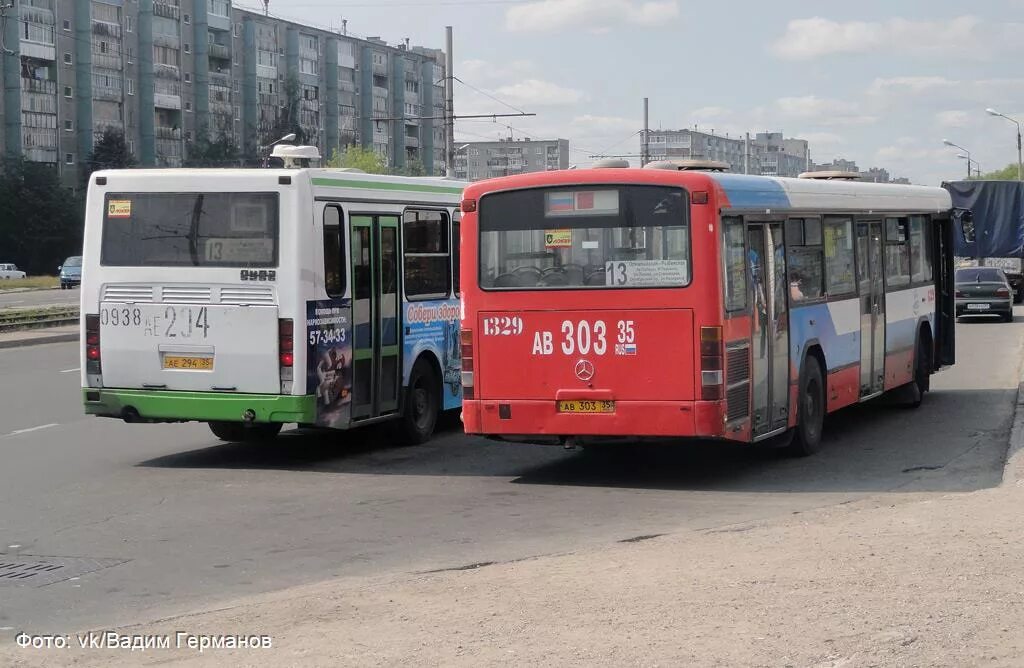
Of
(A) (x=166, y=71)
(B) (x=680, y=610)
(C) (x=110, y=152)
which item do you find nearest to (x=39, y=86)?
(C) (x=110, y=152)

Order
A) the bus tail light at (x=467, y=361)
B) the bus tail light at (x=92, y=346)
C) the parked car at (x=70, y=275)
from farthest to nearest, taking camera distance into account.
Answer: the parked car at (x=70, y=275), the bus tail light at (x=92, y=346), the bus tail light at (x=467, y=361)

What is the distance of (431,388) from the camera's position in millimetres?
15695

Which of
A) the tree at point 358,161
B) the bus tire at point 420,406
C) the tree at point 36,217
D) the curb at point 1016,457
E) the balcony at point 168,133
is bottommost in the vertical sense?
the curb at point 1016,457

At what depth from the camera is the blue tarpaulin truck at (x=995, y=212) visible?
4588 centimetres

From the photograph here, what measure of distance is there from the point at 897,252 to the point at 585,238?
21.1 feet

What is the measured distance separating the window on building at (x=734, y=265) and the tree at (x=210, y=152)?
8669 centimetres

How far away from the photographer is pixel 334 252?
45.2 feet

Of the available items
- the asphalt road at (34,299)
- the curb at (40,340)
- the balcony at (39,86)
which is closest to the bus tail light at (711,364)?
the curb at (40,340)

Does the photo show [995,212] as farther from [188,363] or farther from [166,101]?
[166,101]

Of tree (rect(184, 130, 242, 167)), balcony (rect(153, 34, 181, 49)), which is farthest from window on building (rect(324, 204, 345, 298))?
balcony (rect(153, 34, 181, 49))

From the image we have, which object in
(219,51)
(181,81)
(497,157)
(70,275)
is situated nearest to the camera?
(70,275)

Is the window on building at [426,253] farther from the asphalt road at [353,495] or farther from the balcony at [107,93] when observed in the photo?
the balcony at [107,93]

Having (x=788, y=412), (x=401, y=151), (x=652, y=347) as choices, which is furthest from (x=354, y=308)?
(x=401, y=151)

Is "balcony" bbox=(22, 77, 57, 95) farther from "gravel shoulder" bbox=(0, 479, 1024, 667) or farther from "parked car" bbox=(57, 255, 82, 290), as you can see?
"gravel shoulder" bbox=(0, 479, 1024, 667)
